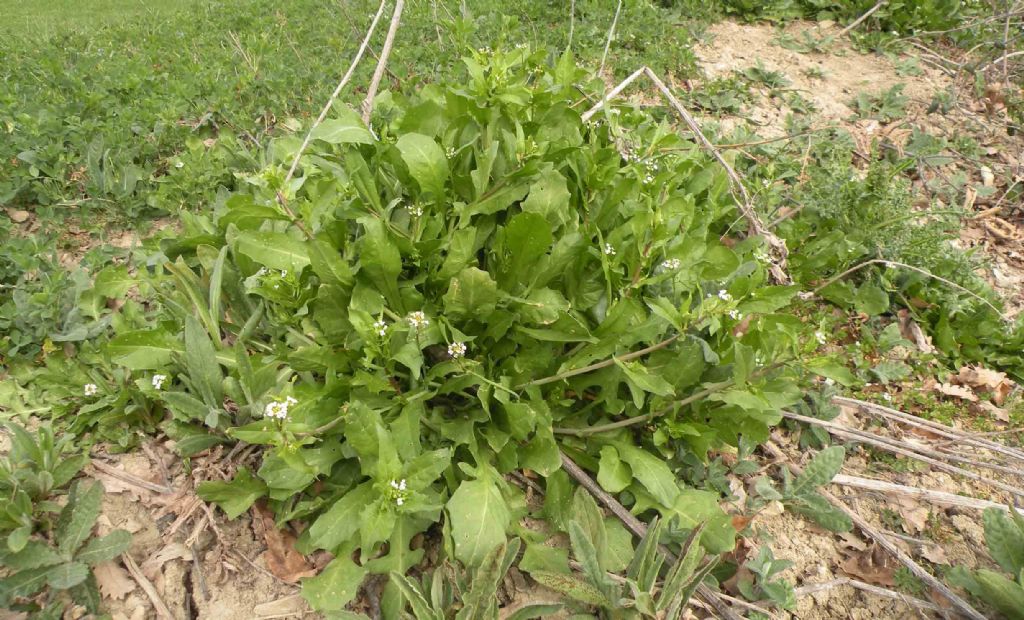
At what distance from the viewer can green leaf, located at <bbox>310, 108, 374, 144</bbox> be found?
2215mm

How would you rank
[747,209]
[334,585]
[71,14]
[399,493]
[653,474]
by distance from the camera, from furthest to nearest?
[71,14], [747,209], [653,474], [334,585], [399,493]

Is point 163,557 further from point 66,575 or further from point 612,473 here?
point 612,473

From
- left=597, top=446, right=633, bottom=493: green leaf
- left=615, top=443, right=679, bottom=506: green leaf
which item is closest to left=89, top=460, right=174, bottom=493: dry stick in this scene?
left=597, top=446, right=633, bottom=493: green leaf

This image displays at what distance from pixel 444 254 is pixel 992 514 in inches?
87.3

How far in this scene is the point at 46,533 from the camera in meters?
2.08

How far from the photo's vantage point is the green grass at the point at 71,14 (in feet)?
18.9

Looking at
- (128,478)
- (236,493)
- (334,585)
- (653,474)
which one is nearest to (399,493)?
(334,585)

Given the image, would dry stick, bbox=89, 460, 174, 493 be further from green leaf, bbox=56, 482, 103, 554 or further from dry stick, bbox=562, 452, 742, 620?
dry stick, bbox=562, 452, 742, 620

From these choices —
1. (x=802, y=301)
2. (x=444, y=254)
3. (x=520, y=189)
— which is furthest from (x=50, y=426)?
(x=802, y=301)

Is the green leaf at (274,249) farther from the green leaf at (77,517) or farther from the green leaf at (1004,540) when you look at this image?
the green leaf at (1004,540)

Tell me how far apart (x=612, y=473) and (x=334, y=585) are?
1.00m

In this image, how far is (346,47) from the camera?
4715 millimetres

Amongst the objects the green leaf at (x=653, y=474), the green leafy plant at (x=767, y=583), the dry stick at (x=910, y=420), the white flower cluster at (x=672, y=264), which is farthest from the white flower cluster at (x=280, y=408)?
the dry stick at (x=910, y=420)

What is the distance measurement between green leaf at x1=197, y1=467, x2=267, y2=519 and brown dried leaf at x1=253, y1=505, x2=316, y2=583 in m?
0.09
